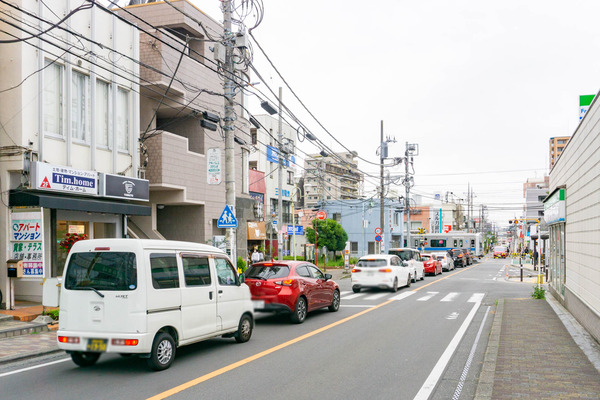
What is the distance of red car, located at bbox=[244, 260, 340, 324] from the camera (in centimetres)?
1266

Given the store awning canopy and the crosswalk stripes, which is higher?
the store awning canopy

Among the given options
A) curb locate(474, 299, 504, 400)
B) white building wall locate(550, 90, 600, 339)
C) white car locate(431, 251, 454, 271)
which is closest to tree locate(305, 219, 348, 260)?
white car locate(431, 251, 454, 271)

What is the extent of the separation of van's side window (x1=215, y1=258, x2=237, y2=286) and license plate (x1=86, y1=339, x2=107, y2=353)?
2.58 meters

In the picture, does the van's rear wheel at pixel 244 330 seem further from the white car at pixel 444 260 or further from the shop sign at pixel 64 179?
the white car at pixel 444 260

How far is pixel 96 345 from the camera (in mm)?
7688

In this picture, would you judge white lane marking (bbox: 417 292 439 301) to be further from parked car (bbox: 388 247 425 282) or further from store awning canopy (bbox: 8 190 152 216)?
store awning canopy (bbox: 8 190 152 216)

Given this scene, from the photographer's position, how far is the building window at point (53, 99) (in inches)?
564

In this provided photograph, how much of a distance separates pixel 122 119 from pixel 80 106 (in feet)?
7.01

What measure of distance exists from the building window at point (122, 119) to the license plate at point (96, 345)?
35.5ft

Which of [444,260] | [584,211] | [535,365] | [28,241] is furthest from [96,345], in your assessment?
[444,260]

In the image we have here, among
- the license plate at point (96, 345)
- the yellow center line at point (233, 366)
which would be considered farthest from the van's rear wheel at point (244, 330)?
the license plate at point (96, 345)

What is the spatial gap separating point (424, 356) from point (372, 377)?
189cm

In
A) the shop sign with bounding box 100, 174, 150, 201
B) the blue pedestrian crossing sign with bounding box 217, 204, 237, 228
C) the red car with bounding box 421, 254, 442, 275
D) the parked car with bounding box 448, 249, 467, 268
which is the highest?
the shop sign with bounding box 100, 174, 150, 201

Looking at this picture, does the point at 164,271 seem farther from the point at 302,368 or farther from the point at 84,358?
the point at 302,368
